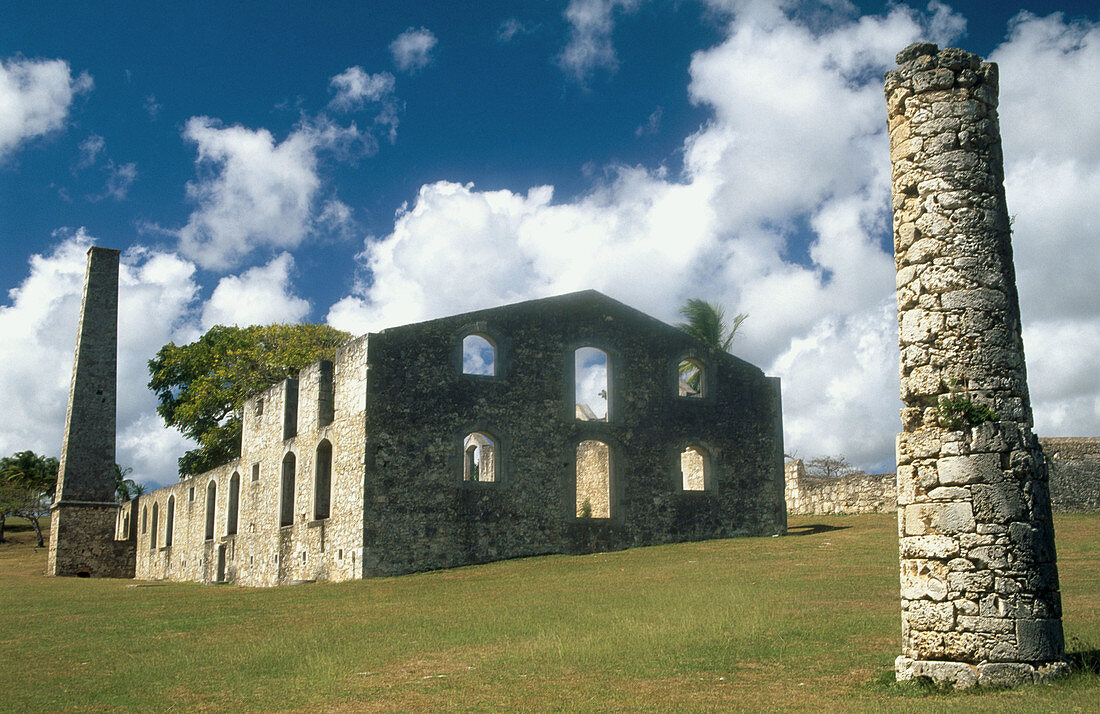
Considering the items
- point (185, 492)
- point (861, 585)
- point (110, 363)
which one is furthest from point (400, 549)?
point (110, 363)

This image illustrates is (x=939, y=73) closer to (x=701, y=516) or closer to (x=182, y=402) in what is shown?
(x=701, y=516)

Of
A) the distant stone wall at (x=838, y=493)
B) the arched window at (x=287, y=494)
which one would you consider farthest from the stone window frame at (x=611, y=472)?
the arched window at (x=287, y=494)

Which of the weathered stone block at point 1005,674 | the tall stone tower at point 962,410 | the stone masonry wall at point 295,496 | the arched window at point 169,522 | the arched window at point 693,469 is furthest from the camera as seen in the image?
the arched window at point 169,522

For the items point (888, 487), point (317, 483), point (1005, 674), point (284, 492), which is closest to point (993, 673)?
point (1005, 674)

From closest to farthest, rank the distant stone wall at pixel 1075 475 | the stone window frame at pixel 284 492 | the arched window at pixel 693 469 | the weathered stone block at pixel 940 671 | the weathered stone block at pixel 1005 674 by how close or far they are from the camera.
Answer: the weathered stone block at pixel 1005 674
the weathered stone block at pixel 940 671
the distant stone wall at pixel 1075 475
the stone window frame at pixel 284 492
the arched window at pixel 693 469

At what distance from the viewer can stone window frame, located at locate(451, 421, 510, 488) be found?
23.7 metres

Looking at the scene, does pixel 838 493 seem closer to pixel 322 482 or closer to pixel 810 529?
pixel 810 529

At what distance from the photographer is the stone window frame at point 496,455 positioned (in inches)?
934

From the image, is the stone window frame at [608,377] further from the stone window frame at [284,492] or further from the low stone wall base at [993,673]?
the low stone wall base at [993,673]

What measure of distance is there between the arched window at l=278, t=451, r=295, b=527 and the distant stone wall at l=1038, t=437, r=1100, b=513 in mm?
21321

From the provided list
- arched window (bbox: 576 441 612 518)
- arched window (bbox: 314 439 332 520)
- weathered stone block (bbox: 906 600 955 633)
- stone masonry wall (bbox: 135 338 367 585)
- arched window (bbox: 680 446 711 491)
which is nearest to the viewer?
weathered stone block (bbox: 906 600 955 633)

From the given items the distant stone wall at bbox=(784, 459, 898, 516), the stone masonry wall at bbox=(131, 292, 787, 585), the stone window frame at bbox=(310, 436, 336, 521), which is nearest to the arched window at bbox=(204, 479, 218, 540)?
the stone masonry wall at bbox=(131, 292, 787, 585)

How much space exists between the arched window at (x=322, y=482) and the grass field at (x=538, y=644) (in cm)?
525

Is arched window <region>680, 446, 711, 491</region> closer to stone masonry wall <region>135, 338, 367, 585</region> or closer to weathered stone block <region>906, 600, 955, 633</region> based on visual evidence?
stone masonry wall <region>135, 338, 367, 585</region>
